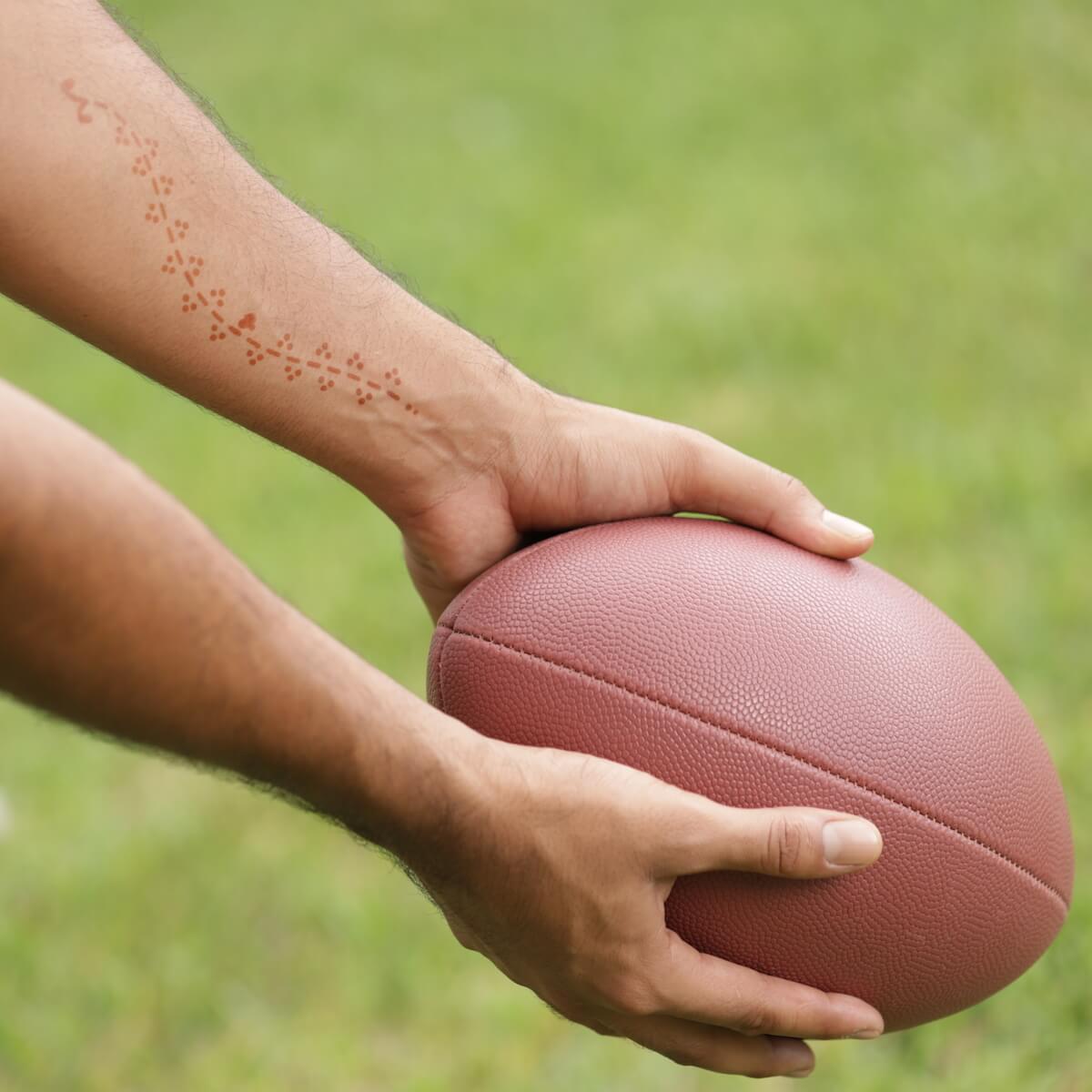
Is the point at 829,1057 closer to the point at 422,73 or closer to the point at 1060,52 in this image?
the point at 1060,52

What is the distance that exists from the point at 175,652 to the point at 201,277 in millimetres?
850

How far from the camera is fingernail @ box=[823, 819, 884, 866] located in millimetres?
1750

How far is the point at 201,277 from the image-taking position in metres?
2.09

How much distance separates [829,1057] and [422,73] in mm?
6626

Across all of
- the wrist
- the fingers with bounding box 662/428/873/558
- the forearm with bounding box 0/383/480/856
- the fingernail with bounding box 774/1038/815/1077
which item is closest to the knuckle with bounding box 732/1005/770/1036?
the fingernail with bounding box 774/1038/815/1077

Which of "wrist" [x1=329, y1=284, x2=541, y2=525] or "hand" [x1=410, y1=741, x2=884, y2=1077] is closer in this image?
"hand" [x1=410, y1=741, x2=884, y2=1077]

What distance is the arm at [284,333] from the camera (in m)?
2.01

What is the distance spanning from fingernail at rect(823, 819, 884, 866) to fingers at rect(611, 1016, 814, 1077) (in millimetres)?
300

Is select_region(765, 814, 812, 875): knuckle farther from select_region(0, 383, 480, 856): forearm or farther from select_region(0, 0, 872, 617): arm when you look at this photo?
select_region(0, 0, 872, 617): arm

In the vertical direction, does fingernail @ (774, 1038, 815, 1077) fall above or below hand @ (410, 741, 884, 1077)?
below

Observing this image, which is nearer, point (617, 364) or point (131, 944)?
point (131, 944)

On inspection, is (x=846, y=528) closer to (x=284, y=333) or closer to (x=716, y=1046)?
(x=716, y=1046)

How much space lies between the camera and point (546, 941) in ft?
5.57

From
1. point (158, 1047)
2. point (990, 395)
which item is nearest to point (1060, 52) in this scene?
point (990, 395)
